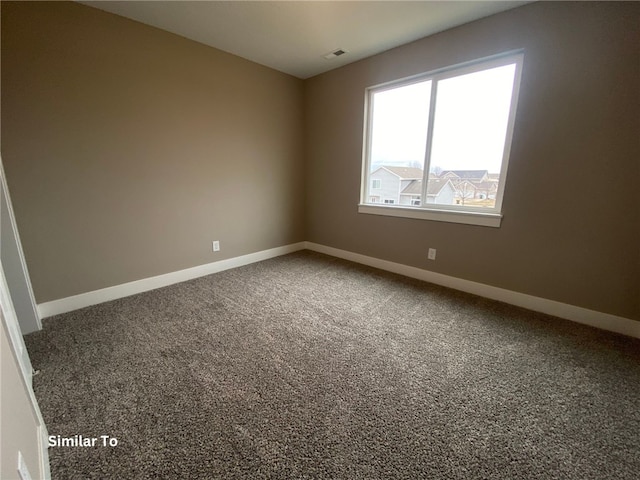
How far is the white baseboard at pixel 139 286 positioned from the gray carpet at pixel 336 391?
0.20m

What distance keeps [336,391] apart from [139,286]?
226 centimetres

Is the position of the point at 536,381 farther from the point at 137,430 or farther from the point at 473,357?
the point at 137,430

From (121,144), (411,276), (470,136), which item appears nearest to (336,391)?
(411,276)

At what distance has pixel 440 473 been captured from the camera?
1017 millimetres

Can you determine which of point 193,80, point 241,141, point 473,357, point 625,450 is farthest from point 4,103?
point 625,450

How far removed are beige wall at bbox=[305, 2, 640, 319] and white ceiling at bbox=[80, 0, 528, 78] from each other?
0.24 meters

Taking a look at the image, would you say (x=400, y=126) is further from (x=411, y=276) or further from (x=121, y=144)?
(x=121, y=144)

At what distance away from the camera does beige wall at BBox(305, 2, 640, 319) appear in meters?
1.81

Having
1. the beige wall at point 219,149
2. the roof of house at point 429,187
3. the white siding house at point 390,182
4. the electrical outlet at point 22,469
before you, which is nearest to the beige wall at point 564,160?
the beige wall at point 219,149

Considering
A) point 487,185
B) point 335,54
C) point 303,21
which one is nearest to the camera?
point 303,21

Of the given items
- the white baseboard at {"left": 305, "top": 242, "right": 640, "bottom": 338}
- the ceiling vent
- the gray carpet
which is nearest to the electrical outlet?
the gray carpet

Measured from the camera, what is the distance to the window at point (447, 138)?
7.62ft

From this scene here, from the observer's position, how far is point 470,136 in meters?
2.49

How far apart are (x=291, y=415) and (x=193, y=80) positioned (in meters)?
3.09
